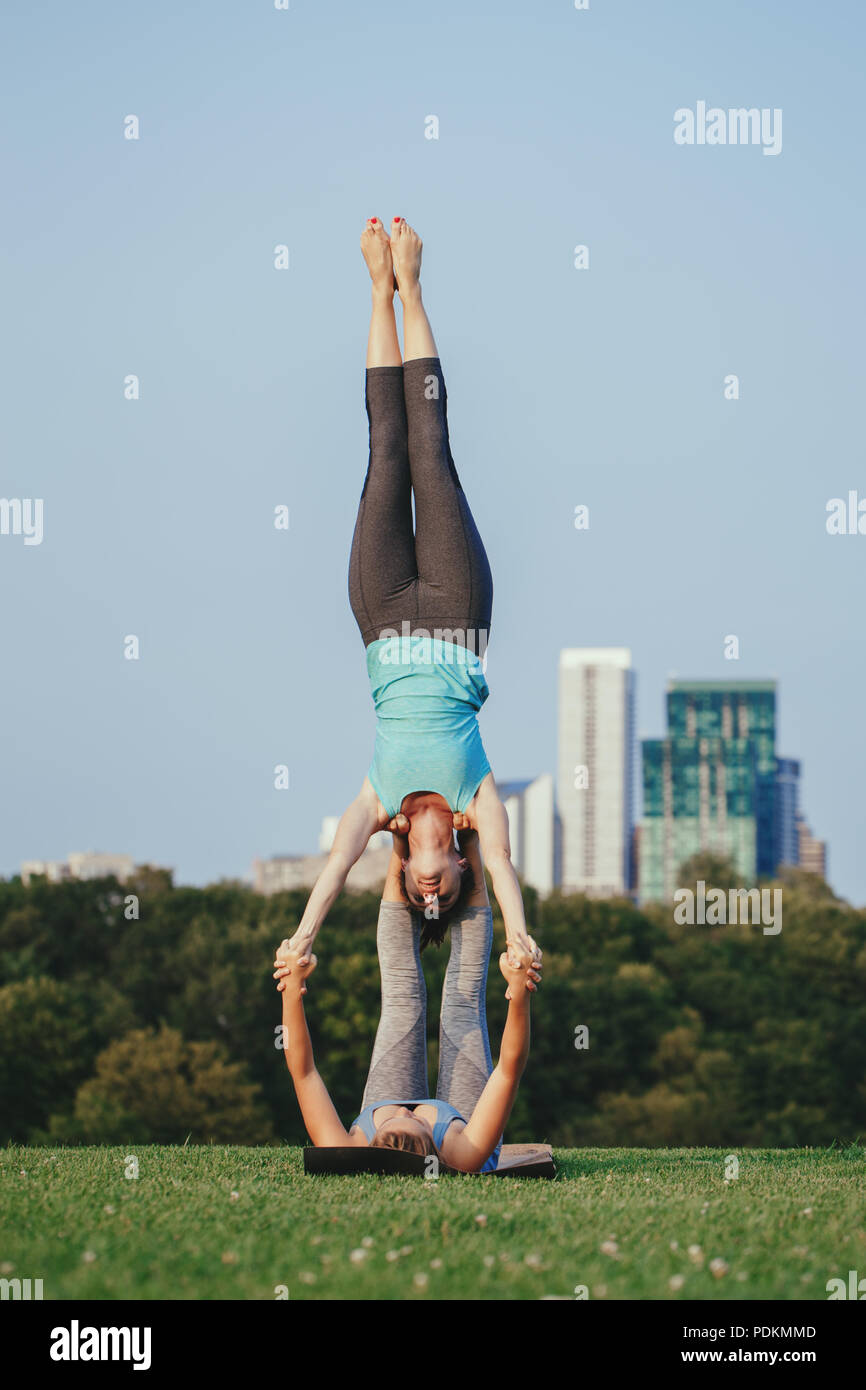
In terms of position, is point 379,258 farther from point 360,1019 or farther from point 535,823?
point 535,823

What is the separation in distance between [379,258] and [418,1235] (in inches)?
218

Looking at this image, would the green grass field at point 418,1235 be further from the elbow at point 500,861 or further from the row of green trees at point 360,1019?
the row of green trees at point 360,1019

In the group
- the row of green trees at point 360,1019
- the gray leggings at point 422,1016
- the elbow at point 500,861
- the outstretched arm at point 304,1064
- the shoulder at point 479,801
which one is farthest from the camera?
the row of green trees at point 360,1019

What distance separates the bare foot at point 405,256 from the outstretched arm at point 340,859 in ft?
9.29

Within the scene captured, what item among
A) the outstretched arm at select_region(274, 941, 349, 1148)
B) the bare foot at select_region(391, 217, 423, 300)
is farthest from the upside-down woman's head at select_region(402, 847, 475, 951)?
→ the bare foot at select_region(391, 217, 423, 300)

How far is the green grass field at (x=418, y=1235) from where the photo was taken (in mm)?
4266

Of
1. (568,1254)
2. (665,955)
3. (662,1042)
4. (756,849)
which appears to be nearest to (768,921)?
(665,955)

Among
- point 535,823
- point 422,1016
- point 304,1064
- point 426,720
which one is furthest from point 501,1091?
point 535,823

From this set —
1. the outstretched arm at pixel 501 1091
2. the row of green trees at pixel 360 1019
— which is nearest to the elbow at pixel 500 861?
the outstretched arm at pixel 501 1091

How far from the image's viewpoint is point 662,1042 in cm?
3816

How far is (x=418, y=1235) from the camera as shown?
4848mm
